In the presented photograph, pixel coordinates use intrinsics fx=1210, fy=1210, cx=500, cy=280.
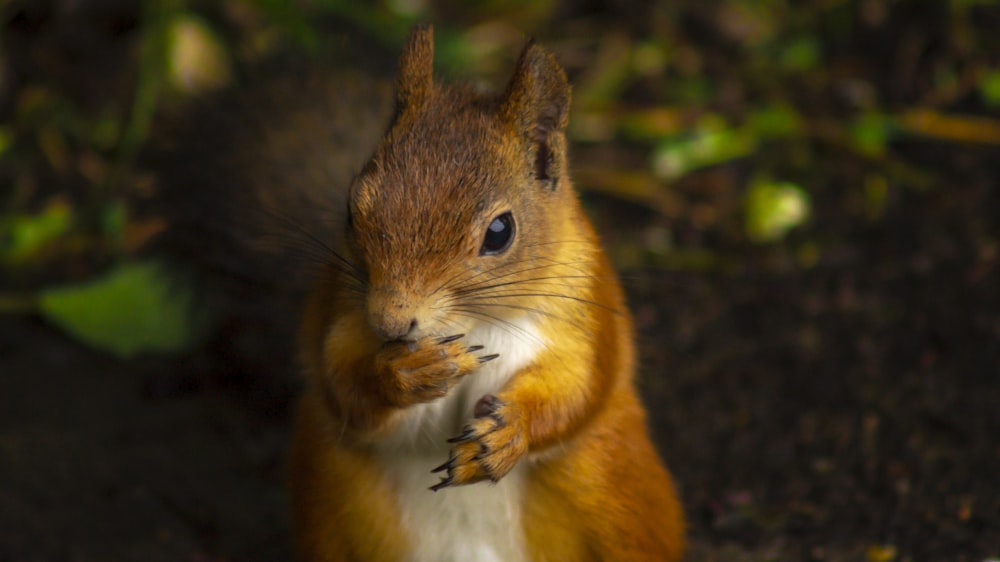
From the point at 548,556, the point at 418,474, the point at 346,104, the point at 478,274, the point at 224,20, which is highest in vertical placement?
the point at 224,20

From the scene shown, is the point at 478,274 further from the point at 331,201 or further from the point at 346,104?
the point at 346,104

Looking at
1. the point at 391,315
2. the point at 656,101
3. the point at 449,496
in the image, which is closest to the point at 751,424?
the point at 449,496

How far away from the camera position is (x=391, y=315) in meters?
1.52

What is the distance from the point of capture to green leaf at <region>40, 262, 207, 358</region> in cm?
275

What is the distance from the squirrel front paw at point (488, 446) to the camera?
1.60 m

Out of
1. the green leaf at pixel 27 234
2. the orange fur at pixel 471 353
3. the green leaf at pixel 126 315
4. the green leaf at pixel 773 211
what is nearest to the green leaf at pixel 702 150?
the green leaf at pixel 773 211

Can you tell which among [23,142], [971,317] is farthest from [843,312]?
[23,142]

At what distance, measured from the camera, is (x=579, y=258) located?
178 centimetres

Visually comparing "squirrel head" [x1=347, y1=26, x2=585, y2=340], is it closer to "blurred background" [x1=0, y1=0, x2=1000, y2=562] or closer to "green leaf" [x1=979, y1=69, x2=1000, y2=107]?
"blurred background" [x1=0, y1=0, x2=1000, y2=562]

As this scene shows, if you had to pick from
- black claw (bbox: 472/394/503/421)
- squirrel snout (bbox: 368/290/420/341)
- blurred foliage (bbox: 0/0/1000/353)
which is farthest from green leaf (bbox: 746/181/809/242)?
squirrel snout (bbox: 368/290/420/341)

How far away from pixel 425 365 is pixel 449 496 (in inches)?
11.4

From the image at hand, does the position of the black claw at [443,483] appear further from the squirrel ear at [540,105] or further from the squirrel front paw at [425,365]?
the squirrel ear at [540,105]

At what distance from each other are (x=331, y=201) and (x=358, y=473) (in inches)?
23.3

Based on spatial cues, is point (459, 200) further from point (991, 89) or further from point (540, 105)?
point (991, 89)
